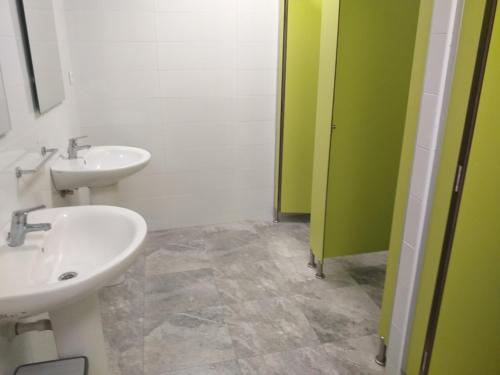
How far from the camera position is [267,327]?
219 centimetres

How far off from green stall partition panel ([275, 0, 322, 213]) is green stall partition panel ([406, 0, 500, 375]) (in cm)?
179

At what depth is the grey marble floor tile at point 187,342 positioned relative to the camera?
1954 millimetres

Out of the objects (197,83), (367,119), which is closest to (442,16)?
(367,119)

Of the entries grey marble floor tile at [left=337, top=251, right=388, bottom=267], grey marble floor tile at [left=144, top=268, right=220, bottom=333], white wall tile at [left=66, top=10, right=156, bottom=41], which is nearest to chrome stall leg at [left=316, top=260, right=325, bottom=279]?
grey marble floor tile at [left=337, top=251, right=388, bottom=267]

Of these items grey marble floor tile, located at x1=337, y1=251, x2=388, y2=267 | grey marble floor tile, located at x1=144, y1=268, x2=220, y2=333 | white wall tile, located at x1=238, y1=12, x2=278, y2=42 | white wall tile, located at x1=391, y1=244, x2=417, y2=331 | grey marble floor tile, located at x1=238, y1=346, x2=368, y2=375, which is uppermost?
white wall tile, located at x1=238, y1=12, x2=278, y2=42

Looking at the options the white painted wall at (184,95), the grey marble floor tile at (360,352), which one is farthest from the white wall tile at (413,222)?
the white painted wall at (184,95)

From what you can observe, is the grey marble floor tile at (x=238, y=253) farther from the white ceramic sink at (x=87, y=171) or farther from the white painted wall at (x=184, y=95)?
the white ceramic sink at (x=87, y=171)

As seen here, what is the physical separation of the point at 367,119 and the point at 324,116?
26 cm

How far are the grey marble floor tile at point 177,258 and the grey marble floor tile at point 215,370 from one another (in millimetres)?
928

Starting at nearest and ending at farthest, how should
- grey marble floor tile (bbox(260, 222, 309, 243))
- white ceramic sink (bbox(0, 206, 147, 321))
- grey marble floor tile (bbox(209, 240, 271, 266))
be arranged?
white ceramic sink (bbox(0, 206, 147, 321)) < grey marble floor tile (bbox(209, 240, 271, 266)) < grey marble floor tile (bbox(260, 222, 309, 243))

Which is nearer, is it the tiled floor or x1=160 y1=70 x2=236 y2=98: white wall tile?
the tiled floor

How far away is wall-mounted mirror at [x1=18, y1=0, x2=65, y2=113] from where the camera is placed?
1.81m

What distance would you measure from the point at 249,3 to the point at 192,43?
1.72 ft

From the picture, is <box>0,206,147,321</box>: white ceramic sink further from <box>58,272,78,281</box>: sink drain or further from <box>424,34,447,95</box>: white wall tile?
<box>424,34,447,95</box>: white wall tile
